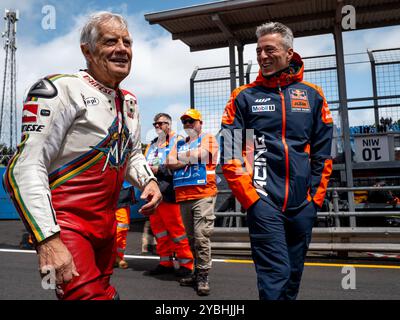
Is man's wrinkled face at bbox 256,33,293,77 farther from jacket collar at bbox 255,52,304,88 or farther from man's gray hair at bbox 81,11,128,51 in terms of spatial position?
man's gray hair at bbox 81,11,128,51

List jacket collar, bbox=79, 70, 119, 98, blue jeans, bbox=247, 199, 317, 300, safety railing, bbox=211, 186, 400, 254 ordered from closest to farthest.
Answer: jacket collar, bbox=79, 70, 119, 98 → blue jeans, bbox=247, 199, 317, 300 → safety railing, bbox=211, 186, 400, 254

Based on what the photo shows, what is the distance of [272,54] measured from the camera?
110 inches

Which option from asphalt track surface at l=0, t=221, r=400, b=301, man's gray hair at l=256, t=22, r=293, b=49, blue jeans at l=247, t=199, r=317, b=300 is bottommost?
asphalt track surface at l=0, t=221, r=400, b=301

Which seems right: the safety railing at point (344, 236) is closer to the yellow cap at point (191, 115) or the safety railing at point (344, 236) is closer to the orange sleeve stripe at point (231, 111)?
the yellow cap at point (191, 115)

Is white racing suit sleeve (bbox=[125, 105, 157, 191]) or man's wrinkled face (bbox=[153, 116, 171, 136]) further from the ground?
man's wrinkled face (bbox=[153, 116, 171, 136])

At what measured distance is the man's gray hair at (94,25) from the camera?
1874 mm

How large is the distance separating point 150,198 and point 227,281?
315 centimetres

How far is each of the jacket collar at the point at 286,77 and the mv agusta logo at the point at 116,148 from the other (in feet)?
4.04

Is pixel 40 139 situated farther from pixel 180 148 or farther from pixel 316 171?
pixel 180 148

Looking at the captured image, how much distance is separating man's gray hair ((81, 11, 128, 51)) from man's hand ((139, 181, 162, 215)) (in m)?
0.74

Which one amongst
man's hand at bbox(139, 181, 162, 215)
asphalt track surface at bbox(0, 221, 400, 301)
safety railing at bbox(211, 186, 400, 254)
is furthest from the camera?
safety railing at bbox(211, 186, 400, 254)

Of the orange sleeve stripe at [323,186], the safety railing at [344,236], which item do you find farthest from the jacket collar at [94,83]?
the safety railing at [344,236]

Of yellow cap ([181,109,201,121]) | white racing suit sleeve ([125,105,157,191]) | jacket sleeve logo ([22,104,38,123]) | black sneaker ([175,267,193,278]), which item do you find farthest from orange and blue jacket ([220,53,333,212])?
black sneaker ([175,267,193,278])

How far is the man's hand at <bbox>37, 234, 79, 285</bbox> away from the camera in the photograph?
1.42 metres
